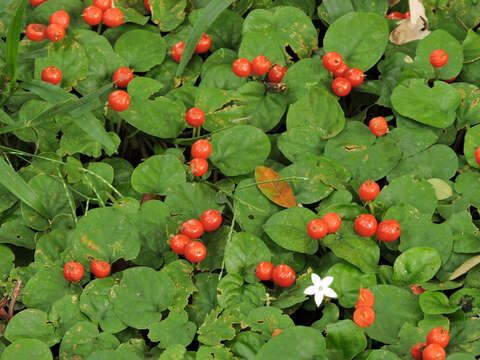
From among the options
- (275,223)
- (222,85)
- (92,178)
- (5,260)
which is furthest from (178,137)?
(5,260)

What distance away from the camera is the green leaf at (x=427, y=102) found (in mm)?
2555

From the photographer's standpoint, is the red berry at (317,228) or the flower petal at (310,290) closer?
the flower petal at (310,290)

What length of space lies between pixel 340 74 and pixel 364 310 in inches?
42.6

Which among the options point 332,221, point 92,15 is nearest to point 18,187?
point 92,15

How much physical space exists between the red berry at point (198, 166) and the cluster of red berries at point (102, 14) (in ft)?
2.66

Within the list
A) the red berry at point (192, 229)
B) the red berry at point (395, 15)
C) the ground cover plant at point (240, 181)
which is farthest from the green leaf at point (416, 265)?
the red berry at point (395, 15)

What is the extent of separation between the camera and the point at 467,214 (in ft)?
7.70

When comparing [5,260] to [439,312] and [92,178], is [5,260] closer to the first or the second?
[92,178]

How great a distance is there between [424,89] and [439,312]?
0.97 m

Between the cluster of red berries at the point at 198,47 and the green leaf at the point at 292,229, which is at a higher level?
the cluster of red berries at the point at 198,47

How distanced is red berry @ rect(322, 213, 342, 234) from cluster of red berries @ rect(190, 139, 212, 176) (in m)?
0.49

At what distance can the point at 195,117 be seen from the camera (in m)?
2.51

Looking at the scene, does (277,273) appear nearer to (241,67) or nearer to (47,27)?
(241,67)

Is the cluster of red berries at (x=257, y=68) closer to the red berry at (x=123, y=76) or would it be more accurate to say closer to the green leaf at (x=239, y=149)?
the green leaf at (x=239, y=149)
